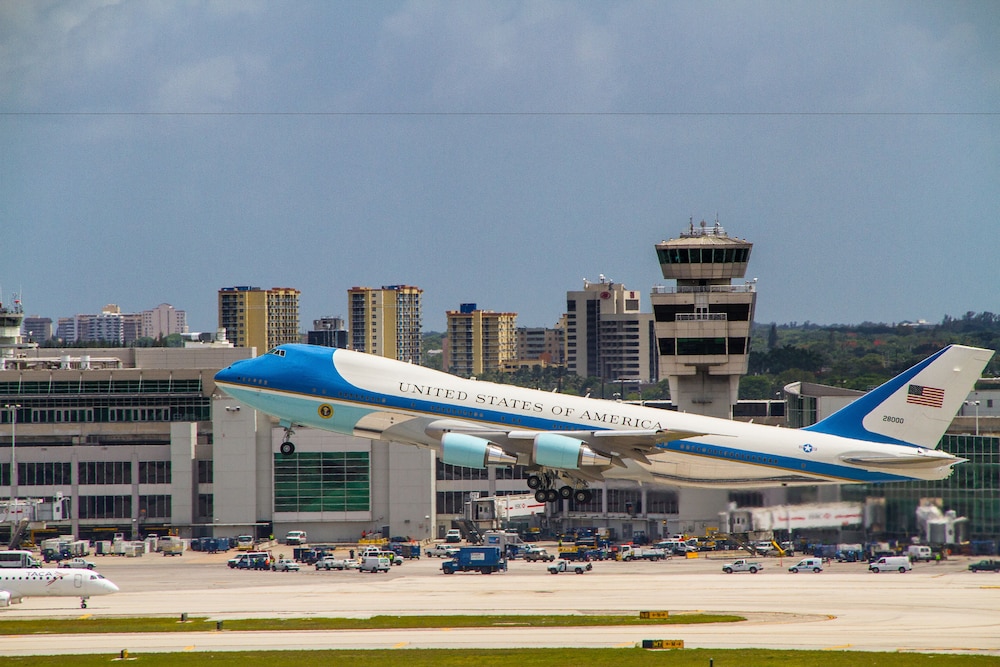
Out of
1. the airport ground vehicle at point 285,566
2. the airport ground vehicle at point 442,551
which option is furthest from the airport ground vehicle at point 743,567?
the airport ground vehicle at point 285,566

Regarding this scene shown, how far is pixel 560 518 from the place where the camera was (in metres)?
140

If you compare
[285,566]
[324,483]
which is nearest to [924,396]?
[285,566]

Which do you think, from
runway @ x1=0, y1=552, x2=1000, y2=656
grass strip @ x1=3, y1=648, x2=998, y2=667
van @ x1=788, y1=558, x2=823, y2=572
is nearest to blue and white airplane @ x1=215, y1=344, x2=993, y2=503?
runway @ x1=0, y1=552, x2=1000, y2=656

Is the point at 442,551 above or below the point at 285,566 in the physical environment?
above

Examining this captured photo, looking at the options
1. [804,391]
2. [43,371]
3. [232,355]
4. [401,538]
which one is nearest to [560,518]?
[401,538]

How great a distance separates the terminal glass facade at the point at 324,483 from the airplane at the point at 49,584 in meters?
46.4

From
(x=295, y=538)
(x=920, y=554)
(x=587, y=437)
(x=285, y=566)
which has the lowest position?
(x=285, y=566)

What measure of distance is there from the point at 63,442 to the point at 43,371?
29.0ft

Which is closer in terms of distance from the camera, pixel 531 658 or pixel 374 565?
pixel 531 658

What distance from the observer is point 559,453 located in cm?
8512

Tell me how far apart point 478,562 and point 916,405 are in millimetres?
35733

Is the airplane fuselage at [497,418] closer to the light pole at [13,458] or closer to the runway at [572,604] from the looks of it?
the runway at [572,604]

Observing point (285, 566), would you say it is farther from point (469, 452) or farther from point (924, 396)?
point (924, 396)

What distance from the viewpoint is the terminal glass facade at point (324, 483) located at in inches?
5704
